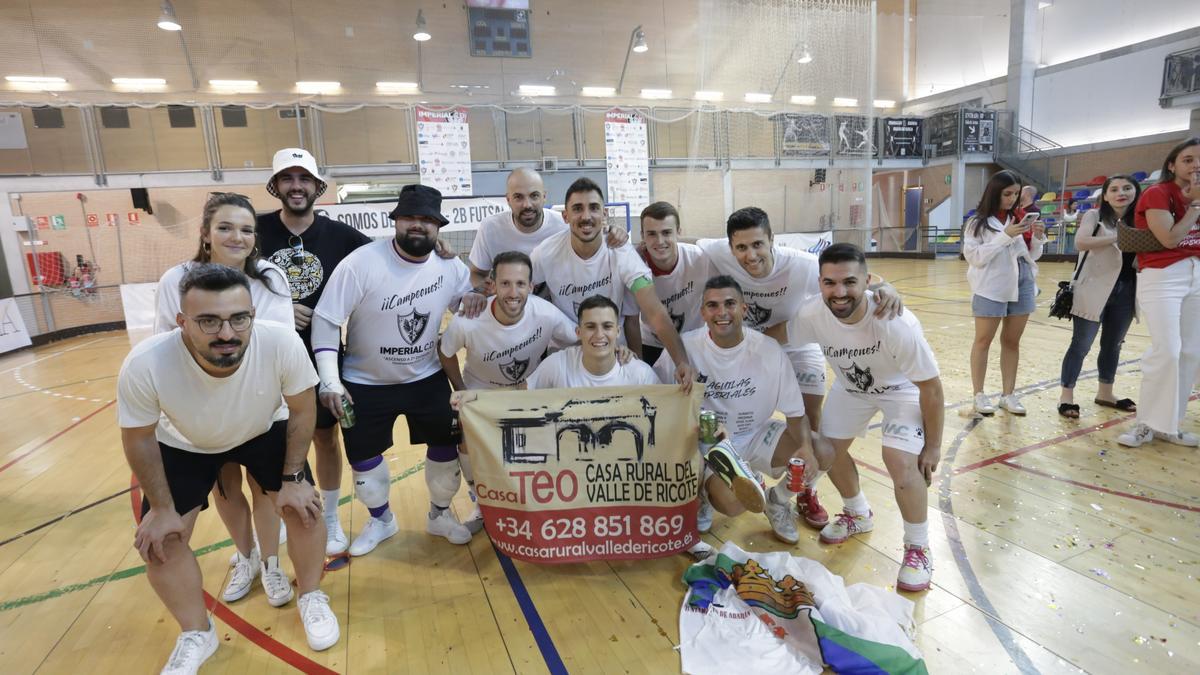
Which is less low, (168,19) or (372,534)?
(168,19)

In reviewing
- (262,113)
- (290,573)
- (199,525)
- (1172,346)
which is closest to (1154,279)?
(1172,346)

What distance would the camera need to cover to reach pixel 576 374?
281 cm

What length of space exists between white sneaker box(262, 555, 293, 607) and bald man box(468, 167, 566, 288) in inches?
66.4

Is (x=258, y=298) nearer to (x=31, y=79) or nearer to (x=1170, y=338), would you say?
(x=1170, y=338)

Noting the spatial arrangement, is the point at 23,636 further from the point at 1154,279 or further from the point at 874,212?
the point at 874,212

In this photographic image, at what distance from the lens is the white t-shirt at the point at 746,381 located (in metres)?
2.82

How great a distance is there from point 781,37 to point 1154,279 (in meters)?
6.24

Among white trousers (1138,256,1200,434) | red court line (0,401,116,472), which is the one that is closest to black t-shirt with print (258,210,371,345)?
red court line (0,401,116,472)

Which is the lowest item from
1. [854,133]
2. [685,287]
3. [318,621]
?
[318,621]

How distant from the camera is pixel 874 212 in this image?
2038 cm

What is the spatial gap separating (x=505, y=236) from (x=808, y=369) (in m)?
1.89

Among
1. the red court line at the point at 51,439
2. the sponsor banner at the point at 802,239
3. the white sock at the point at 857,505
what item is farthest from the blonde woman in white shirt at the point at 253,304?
the sponsor banner at the point at 802,239

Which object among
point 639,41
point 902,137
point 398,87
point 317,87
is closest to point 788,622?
point 398,87

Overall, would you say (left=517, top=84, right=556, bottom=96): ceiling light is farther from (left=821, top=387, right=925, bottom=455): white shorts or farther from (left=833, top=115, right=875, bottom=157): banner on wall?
(left=821, top=387, right=925, bottom=455): white shorts
